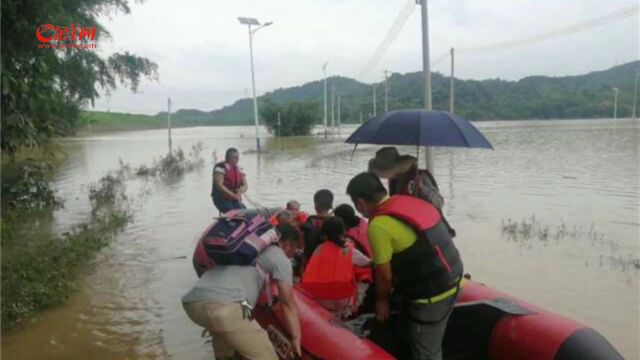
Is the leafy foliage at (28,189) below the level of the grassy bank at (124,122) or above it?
below

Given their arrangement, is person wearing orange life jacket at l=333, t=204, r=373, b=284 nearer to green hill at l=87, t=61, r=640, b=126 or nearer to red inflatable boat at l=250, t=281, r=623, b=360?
red inflatable boat at l=250, t=281, r=623, b=360

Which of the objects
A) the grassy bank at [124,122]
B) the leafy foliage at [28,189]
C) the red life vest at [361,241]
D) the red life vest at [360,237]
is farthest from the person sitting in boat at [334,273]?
the grassy bank at [124,122]

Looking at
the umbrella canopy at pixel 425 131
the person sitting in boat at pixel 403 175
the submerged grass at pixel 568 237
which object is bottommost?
the submerged grass at pixel 568 237

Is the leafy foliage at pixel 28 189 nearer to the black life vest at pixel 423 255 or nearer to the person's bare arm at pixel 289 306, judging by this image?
the person's bare arm at pixel 289 306

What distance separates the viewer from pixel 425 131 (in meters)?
4.12

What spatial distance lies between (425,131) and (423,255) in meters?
1.45

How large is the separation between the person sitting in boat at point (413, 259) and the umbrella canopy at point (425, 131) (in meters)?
1.09

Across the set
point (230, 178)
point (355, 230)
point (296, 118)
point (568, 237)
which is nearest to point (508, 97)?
point (296, 118)

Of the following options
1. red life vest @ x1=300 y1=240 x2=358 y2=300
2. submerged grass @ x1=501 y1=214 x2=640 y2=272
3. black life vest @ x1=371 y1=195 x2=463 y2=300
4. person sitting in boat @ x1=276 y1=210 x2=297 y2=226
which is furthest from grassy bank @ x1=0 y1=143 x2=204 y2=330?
submerged grass @ x1=501 y1=214 x2=640 y2=272

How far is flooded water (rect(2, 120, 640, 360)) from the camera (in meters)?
5.33

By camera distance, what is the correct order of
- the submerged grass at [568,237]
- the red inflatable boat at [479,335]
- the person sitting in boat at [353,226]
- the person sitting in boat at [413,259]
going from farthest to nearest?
the submerged grass at [568,237] < the person sitting in boat at [353,226] < the red inflatable boat at [479,335] < the person sitting in boat at [413,259]

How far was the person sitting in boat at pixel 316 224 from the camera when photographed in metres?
4.71

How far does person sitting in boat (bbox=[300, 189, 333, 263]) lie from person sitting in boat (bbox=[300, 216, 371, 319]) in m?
0.41

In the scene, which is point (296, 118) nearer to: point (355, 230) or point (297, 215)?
point (297, 215)
